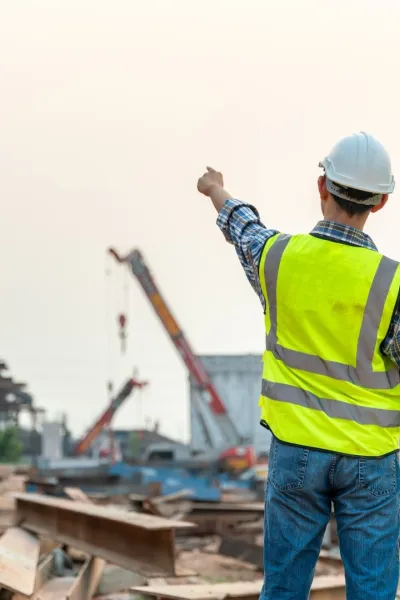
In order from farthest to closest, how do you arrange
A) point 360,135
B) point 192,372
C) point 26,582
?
point 192,372 < point 26,582 < point 360,135

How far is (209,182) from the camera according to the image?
3268 millimetres

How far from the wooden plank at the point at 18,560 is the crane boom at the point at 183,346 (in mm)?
20495

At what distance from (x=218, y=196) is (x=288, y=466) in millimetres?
954

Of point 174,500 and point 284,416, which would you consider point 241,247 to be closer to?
point 284,416

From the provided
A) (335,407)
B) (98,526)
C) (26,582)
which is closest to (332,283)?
(335,407)

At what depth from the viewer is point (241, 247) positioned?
304 centimetres

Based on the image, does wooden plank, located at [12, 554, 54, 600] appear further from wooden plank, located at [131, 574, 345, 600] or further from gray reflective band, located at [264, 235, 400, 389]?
gray reflective band, located at [264, 235, 400, 389]

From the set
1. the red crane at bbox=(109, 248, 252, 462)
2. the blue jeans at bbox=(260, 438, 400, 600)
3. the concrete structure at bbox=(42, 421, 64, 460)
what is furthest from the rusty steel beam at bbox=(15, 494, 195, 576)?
the concrete structure at bbox=(42, 421, 64, 460)

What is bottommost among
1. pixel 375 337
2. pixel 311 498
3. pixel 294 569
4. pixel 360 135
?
pixel 294 569

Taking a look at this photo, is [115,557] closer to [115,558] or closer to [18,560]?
[115,558]

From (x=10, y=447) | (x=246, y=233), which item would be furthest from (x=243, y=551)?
(x=10, y=447)

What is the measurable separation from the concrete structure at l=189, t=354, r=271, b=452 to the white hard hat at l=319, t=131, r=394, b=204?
26.6 meters

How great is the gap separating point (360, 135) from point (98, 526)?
4291mm

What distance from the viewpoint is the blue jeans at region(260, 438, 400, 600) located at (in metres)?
2.73
